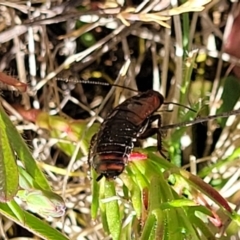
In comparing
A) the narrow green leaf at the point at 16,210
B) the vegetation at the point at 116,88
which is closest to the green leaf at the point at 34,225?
the narrow green leaf at the point at 16,210

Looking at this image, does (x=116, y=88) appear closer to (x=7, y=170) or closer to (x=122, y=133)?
(x=122, y=133)

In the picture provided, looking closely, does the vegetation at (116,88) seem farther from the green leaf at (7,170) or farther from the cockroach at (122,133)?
the green leaf at (7,170)

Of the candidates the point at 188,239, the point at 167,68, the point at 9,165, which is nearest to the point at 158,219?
the point at 188,239

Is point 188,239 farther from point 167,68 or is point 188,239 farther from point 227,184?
point 167,68

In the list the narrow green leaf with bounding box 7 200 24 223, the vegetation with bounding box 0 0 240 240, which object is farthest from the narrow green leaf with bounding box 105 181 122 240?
the narrow green leaf with bounding box 7 200 24 223

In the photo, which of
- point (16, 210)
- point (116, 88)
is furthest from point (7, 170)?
point (116, 88)

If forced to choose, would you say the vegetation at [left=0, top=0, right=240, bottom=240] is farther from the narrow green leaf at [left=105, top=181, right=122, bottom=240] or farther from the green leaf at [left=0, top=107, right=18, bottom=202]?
the green leaf at [left=0, top=107, right=18, bottom=202]
